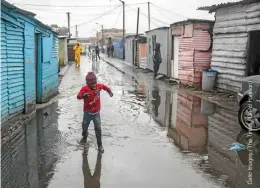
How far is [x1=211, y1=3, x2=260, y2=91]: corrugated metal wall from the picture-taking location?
14.0 m

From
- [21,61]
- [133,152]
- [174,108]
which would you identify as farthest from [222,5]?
[133,152]

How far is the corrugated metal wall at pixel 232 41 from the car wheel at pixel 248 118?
5.66 metres

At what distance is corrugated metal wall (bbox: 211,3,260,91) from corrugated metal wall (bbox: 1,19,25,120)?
28.9 ft

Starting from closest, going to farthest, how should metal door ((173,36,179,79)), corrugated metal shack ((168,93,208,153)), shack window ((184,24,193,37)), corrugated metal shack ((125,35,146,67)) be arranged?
corrugated metal shack ((168,93,208,153)) → shack window ((184,24,193,37)) → metal door ((173,36,179,79)) → corrugated metal shack ((125,35,146,67))

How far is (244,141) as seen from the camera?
7777 millimetres

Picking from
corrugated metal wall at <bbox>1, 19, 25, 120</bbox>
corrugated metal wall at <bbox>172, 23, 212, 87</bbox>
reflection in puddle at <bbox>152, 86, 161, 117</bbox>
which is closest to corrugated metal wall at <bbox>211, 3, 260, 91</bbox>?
corrugated metal wall at <bbox>172, 23, 212, 87</bbox>

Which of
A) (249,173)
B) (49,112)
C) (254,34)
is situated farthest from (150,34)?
(249,173)

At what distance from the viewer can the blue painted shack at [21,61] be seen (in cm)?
820

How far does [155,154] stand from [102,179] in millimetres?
1646

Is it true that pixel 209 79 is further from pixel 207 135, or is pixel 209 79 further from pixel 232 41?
pixel 207 135

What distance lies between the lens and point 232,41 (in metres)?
15.1

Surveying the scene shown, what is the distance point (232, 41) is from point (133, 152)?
390 inches

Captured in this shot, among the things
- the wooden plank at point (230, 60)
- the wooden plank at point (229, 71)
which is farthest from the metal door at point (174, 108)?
the wooden plank at point (230, 60)

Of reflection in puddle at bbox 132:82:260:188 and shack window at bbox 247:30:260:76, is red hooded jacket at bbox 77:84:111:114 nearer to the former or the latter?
reflection in puddle at bbox 132:82:260:188
